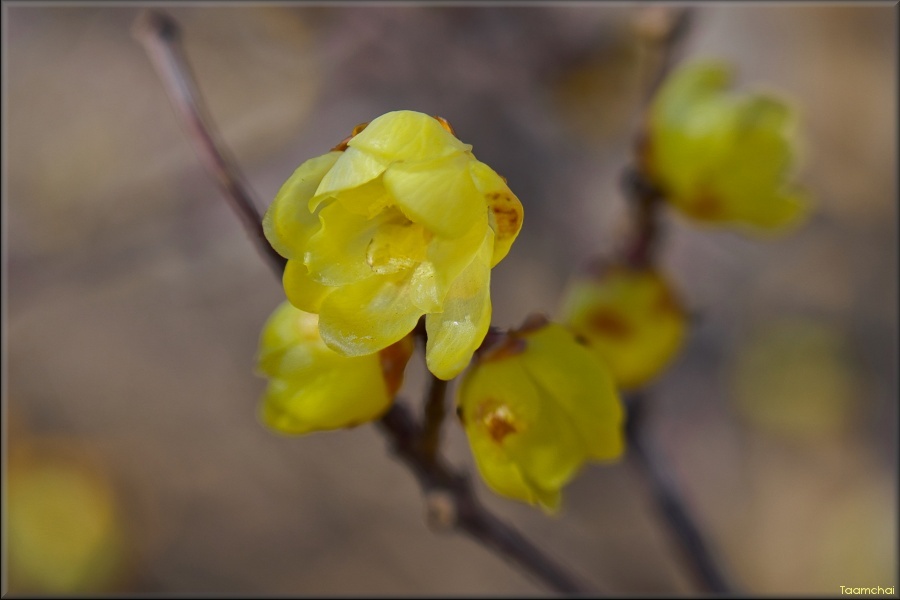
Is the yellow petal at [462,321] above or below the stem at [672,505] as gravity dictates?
above

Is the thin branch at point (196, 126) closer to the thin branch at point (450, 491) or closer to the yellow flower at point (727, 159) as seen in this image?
the thin branch at point (450, 491)

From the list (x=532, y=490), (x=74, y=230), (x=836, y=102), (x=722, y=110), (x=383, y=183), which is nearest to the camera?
(x=383, y=183)

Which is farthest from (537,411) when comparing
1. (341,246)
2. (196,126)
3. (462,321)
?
(196,126)

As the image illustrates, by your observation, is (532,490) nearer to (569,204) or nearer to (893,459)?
(569,204)

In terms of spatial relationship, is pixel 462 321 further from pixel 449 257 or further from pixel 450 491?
pixel 450 491

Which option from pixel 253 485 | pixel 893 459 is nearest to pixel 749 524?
pixel 893 459

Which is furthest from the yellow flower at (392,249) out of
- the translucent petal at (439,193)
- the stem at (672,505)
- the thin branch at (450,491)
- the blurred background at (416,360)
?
the blurred background at (416,360)
